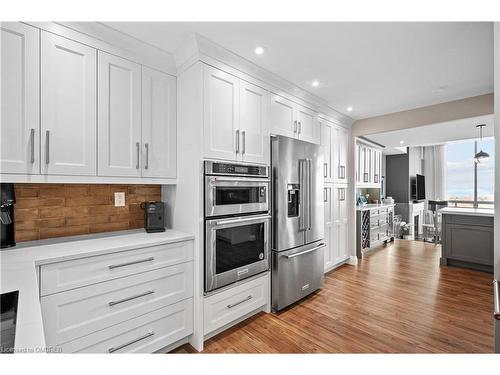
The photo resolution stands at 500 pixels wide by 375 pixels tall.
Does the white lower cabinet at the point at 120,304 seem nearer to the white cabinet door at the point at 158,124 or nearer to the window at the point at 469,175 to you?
the white cabinet door at the point at 158,124

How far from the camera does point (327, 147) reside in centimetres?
364

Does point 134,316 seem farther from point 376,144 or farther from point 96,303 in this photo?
point 376,144

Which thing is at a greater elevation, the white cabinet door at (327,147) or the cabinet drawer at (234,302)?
the white cabinet door at (327,147)

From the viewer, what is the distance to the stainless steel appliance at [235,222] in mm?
2043

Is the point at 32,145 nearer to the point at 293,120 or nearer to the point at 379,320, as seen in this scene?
the point at 293,120

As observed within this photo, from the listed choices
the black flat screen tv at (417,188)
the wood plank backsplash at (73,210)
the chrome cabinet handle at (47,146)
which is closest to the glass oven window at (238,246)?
the wood plank backsplash at (73,210)

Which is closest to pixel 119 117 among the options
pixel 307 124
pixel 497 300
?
pixel 307 124

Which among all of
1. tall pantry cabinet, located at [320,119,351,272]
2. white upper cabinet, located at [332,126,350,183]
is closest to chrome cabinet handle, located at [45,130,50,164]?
tall pantry cabinet, located at [320,119,351,272]

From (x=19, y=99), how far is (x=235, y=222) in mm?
1663

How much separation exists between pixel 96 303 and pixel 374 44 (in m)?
2.80

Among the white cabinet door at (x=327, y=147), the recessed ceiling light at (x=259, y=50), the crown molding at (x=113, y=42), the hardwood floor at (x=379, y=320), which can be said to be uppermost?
the recessed ceiling light at (x=259, y=50)

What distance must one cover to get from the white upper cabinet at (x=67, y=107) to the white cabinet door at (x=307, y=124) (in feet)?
7.06

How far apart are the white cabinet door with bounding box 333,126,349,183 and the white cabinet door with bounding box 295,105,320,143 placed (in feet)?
1.90

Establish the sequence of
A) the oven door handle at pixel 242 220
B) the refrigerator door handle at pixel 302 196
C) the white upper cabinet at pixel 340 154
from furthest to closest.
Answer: the white upper cabinet at pixel 340 154 < the refrigerator door handle at pixel 302 196 < the oven door handle at pixel 242 220
